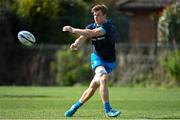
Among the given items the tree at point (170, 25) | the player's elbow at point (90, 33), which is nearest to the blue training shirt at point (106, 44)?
the player's elbow at point (90, 33)

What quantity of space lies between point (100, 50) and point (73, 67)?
1803 centimetres

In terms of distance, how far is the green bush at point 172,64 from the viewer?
30188 millimetres

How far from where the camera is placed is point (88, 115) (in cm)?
1447

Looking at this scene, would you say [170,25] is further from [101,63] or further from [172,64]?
[101,63]

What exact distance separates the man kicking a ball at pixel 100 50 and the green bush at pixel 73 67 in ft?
58.2

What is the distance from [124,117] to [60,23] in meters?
22.9

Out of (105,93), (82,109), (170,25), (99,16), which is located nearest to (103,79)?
(105,93)

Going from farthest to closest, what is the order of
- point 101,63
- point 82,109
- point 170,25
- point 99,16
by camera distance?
point 170,25
point 82,109
point 101,63
point 99,16

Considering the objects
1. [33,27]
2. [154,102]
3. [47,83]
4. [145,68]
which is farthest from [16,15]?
[154,102]

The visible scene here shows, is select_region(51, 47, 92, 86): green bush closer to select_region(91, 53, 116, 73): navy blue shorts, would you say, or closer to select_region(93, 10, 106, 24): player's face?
select_region(91, 53, 116, 73): navy blue shorts

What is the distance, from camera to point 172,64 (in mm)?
30234

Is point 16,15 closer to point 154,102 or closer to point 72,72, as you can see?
point 72,72

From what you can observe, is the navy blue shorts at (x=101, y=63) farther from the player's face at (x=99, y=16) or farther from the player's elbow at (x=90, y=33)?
the player's face at (x=99, y=16)

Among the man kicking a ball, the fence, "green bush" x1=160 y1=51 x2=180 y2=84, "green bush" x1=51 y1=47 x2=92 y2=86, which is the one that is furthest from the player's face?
"green bush" x1=51 y1=47 x2=92 y2=86
